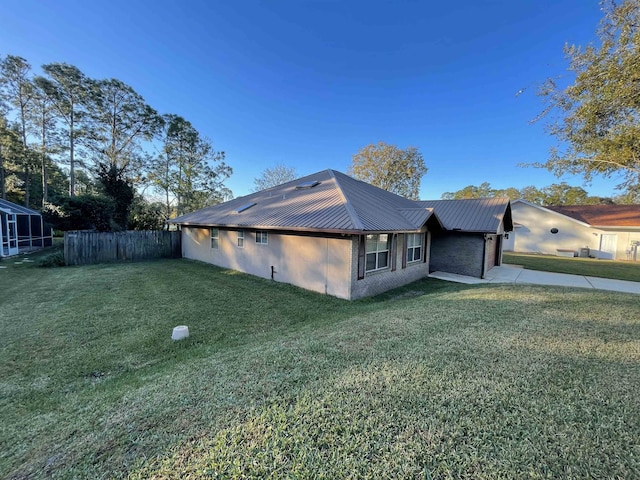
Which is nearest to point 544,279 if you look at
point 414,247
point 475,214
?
point 475,214

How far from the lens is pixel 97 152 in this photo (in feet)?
78.8

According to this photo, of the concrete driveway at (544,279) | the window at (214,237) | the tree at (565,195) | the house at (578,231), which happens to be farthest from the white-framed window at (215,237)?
the tree at (565,195)

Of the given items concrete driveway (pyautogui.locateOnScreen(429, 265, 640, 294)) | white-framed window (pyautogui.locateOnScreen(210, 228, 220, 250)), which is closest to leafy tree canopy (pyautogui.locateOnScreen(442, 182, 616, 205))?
concrete driveway (pyautogui.locateOnScreen(429, 265, 640, 294))

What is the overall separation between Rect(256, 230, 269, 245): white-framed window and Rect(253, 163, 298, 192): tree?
2132 cm

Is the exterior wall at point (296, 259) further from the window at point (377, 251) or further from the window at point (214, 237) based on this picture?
the window at point (377, 251)

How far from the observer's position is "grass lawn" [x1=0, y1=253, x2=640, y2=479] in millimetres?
1965

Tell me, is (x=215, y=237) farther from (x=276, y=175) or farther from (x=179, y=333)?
(x=276, y=175)

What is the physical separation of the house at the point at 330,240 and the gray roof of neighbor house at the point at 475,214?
4.7 inches

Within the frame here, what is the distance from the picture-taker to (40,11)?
401 inches

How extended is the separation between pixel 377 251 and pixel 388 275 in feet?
3.80

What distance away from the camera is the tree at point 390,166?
3014 cm

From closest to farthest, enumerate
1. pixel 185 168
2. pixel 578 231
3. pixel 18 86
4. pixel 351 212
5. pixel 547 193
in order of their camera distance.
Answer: pixel 351 212 < pixel 18 86 < pixel 578 231 < pixel 185 168 < pixel 547 193

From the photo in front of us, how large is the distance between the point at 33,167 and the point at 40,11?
20072 millimetres

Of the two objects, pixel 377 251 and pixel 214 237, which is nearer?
pixel 377 251
